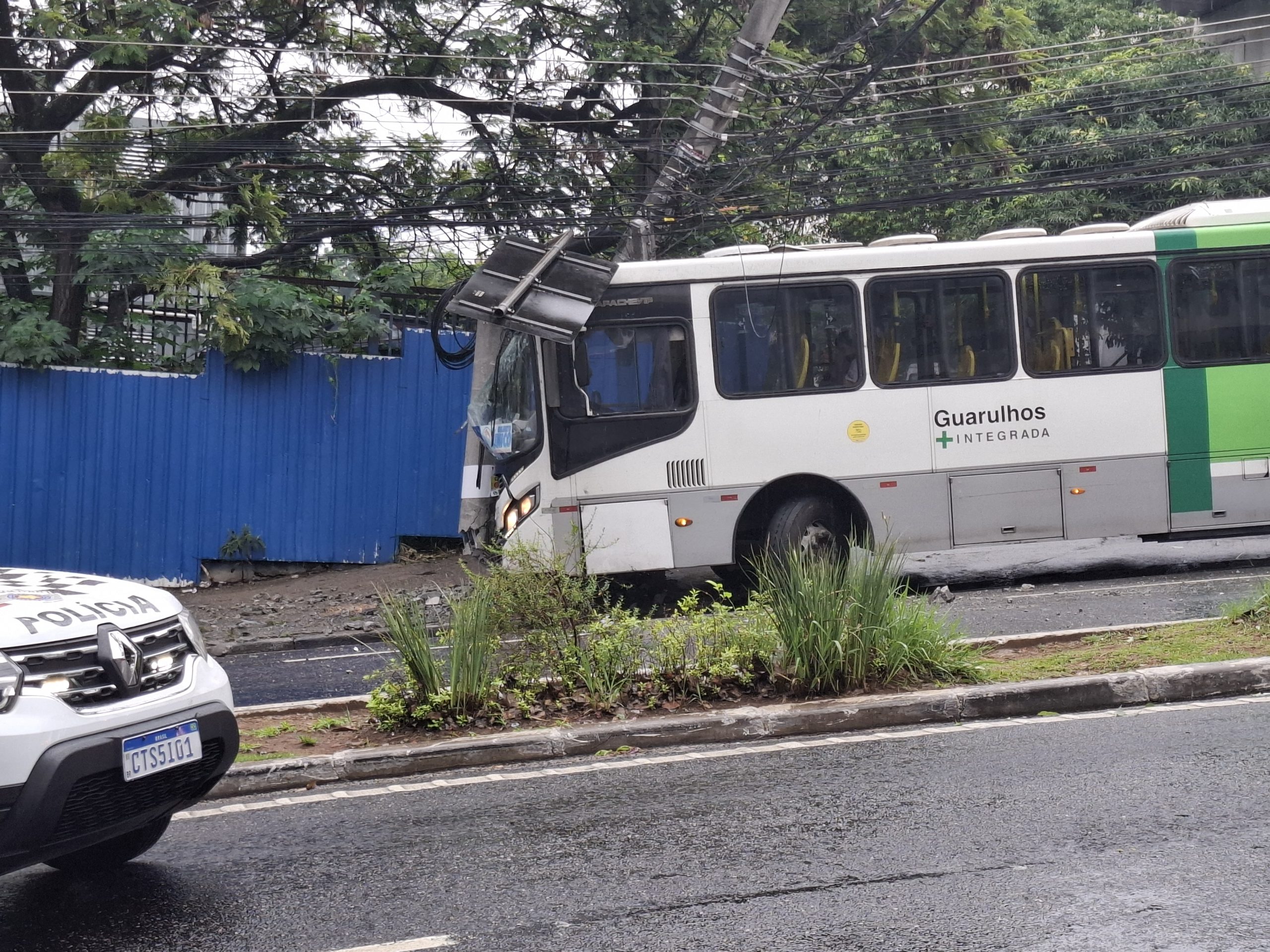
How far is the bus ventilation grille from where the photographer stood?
11.6 m

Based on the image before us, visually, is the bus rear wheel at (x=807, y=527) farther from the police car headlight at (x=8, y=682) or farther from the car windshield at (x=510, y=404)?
the police car headlight at (x=8, y=682)

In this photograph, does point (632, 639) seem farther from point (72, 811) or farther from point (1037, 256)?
point (1037, 256)

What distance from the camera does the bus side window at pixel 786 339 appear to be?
468 inches

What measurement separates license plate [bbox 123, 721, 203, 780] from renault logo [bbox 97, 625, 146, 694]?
18cm

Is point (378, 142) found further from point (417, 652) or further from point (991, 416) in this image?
point (417, 652)

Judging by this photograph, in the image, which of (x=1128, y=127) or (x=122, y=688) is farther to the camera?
(x=1128, y=127)

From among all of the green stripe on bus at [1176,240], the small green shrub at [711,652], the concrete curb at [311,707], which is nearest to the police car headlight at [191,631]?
the concrete curb at [311,707]

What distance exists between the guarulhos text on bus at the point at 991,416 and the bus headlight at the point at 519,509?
12.9 ft

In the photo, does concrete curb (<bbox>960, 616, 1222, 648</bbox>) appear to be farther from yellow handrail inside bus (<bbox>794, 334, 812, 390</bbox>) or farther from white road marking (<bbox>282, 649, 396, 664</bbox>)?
white road marking (<bbox>282, 649, 396, 664</bbox>)

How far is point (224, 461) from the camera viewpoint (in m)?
15.2

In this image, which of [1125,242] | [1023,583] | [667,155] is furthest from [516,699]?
[667,155]

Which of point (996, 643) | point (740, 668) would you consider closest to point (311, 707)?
point (740, 668)

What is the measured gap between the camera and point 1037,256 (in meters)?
12.3

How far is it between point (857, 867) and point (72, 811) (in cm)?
265
